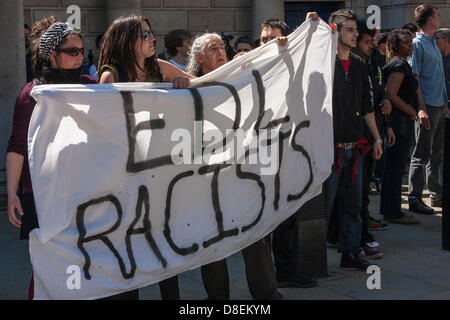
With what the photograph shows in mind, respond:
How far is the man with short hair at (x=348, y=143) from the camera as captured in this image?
5727 millimetres

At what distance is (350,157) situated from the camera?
575 centimetres

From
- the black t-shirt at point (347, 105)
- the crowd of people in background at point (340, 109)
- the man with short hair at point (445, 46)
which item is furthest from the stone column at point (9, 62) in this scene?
the man with short hair at point (445, 46)

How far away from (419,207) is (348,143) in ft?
8.09

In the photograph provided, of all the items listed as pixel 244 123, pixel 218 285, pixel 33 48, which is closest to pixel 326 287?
pixel 218 285

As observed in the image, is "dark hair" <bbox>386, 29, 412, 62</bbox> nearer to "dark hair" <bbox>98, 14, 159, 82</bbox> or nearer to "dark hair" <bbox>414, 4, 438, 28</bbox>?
A: "dark hair" <bbox>414, 4, 438, 28</bbox>

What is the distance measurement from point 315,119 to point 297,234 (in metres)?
0.82

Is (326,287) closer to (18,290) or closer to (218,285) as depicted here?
(218,285)

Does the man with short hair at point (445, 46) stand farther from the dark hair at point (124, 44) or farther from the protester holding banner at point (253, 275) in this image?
the dark hair at point (124, 44)

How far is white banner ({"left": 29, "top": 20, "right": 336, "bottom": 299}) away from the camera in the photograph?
13.0ft

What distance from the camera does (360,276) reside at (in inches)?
221

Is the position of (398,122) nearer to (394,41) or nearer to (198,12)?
(394,41)

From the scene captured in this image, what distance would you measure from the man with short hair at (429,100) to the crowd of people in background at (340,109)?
11mm

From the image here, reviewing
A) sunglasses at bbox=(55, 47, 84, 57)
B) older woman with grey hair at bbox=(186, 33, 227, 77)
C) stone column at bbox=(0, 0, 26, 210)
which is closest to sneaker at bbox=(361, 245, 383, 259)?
older woman with grey hair at bbox=(186, 33, 227, 77)

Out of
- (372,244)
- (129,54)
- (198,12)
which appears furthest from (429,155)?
(198,12)
